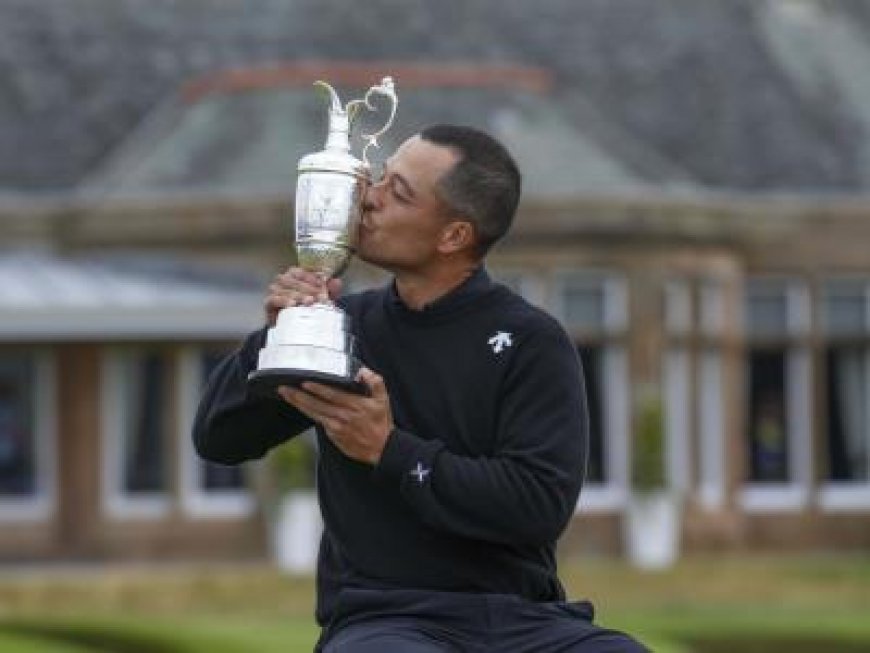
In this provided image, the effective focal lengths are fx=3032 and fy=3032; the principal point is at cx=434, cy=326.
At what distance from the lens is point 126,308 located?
79.0ft

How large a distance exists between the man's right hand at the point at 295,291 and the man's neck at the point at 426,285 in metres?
0.15

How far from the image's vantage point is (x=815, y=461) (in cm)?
2680

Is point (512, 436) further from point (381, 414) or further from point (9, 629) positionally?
point (9, 629)

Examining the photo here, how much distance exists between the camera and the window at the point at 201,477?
82.3 feet

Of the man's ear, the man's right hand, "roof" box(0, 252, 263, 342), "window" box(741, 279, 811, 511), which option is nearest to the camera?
the man's right hand

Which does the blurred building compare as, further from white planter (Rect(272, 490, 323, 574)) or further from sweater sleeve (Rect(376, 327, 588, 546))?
sweater sleeve (Rect(376, 327, 588, 546))

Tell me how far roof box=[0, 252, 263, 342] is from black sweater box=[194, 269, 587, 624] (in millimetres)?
18386

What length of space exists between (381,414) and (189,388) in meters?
20.0

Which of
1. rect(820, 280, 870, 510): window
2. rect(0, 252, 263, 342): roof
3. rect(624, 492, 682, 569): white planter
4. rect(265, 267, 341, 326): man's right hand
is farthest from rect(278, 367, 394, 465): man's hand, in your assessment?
rect(820, 280, 870, 510): window

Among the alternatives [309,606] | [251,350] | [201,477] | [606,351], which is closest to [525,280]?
[606,351]

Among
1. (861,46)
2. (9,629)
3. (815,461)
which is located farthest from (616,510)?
(9,629)

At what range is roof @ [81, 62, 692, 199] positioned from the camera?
25.6m

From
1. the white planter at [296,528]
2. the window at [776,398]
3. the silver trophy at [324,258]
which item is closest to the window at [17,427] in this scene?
the white planter at [296,528]

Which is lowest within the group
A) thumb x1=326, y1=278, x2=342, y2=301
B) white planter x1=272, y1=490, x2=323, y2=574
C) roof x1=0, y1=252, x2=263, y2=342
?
thumb x1=326, y1=278, x2=342, y2=301
